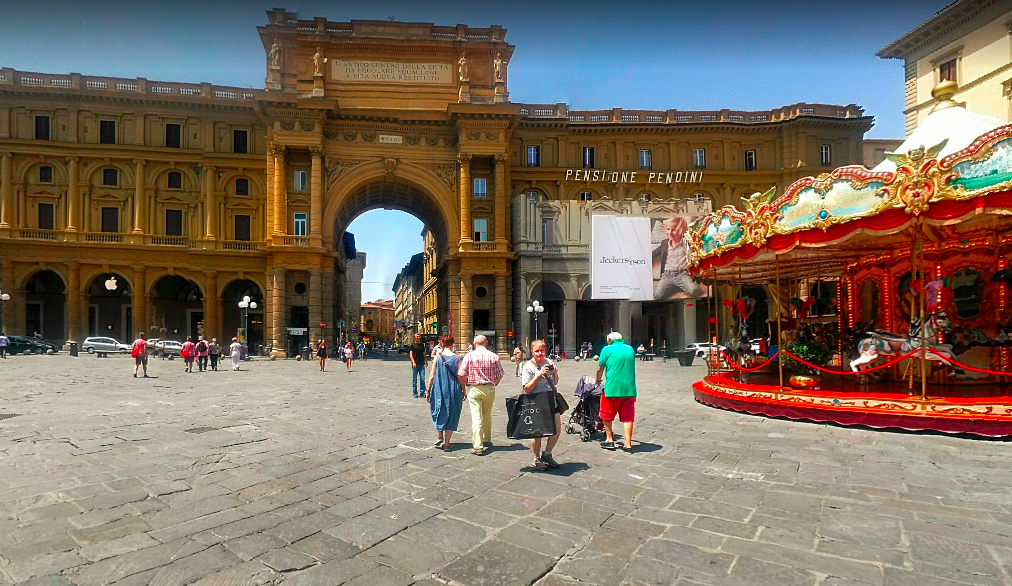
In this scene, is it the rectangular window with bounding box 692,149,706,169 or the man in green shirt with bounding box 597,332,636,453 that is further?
the rectangular window with bounding box 692,149,706,169

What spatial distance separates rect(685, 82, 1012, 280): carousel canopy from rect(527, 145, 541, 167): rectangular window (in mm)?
28309

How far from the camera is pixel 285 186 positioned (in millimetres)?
35625

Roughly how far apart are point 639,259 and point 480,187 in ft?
38.3

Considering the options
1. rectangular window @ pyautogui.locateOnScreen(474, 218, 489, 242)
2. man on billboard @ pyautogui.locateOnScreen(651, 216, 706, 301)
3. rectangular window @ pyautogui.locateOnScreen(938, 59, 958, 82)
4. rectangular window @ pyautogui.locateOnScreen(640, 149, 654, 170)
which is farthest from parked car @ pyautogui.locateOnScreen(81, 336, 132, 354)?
rectangular window @ pyautogui.locateOnScreen(938, 59, 958, 82)

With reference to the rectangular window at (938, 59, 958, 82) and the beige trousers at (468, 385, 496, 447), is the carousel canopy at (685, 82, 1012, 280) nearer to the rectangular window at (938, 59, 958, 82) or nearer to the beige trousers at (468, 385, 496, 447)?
the beige trousers at (468, 385, 496, 447)

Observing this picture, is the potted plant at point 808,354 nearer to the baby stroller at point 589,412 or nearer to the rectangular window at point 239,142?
the baby stroller at point 589,412

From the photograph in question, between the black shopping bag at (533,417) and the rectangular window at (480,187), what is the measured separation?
32569mm

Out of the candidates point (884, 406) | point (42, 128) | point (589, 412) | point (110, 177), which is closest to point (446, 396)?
point (589, 412)

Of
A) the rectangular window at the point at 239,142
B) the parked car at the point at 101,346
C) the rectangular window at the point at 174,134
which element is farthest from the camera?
the rectangular window at the point at 239,142

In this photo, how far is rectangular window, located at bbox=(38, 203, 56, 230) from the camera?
121ft

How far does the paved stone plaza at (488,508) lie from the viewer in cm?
396

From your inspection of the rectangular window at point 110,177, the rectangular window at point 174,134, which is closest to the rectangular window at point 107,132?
the rectangular window at point 110,177

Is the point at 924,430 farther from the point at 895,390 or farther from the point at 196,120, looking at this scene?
the point at 196,120

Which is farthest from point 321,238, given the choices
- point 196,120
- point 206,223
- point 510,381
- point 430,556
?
point 430,556
